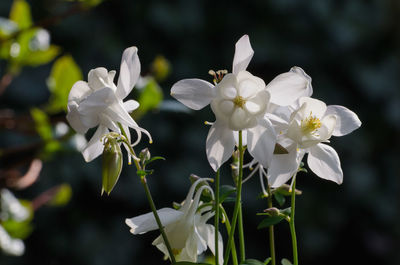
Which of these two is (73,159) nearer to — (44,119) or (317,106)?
(44,119)

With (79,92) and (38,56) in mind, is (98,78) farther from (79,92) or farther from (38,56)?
(38,56)

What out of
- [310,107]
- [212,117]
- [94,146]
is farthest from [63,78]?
[212,117]

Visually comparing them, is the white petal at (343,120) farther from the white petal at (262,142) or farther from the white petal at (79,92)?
the white petal at (79,92)

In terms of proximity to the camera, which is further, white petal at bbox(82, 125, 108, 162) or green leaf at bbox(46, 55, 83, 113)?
green leaf at bbox(46, 55, 83, 113)

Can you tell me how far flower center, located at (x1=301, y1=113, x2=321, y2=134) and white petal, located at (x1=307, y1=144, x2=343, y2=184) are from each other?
32mm

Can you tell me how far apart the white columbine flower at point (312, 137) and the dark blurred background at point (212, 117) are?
143 centimetres

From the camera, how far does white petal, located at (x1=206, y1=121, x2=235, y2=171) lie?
475 millimetres

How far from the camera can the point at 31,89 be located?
1.91 metres

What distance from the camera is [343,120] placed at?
1.73 ft

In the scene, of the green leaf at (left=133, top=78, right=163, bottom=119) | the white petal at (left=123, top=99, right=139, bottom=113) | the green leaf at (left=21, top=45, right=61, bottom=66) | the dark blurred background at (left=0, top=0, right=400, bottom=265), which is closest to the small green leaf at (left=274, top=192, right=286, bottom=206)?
the white petal at (left=123, top=99, right=139, bottom=113)

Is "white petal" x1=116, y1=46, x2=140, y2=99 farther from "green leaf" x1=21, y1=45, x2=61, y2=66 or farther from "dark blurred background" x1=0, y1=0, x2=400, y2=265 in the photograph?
"dark blurred background" x1=0, y1=0, x2=400, y2=265

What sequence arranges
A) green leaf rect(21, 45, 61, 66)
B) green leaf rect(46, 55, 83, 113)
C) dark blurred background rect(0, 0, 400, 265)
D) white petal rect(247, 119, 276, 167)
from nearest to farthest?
white petal rect(247, 119, 276, 167) < green leaf rect(46, 55, 83, 113) < green leaf rect(21, 45, 61, 66) < dark blurred background rect(0, 0, 400, 265)

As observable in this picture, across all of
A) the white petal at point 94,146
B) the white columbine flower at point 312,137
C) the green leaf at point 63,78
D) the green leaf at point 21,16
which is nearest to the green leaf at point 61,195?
the green leaf at point 63,78

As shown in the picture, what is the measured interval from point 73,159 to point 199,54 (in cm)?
63
